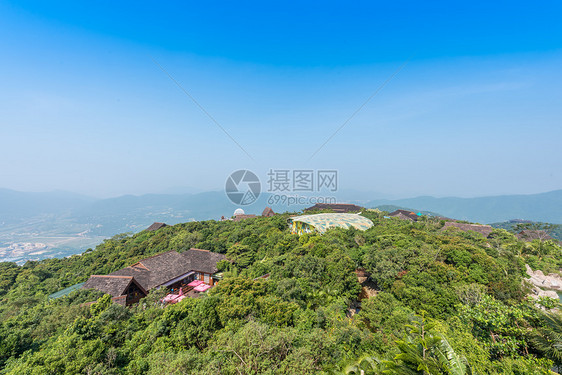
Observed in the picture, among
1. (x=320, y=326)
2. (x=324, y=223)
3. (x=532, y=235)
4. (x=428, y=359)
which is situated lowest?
(x=532, y=235)

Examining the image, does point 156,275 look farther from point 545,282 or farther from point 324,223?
point 545,282

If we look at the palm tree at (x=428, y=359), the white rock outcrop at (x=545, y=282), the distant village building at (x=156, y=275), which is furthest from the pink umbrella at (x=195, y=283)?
the white rock outcrop at (x=545, y=282)

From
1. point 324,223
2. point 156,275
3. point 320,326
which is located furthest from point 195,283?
point 324,223

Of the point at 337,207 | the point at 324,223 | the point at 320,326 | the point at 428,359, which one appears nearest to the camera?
the point at 428,359

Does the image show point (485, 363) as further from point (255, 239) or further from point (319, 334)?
point (255, 239)

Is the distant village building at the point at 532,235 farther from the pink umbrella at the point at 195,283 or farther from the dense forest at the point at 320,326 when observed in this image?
the pink umbrella at the point at 195,283

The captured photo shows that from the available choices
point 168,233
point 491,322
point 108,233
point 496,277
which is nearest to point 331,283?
point 491,322

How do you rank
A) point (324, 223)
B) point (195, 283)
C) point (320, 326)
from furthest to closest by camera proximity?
point (324, 223)
point (195, 283)
point (320, 326)
